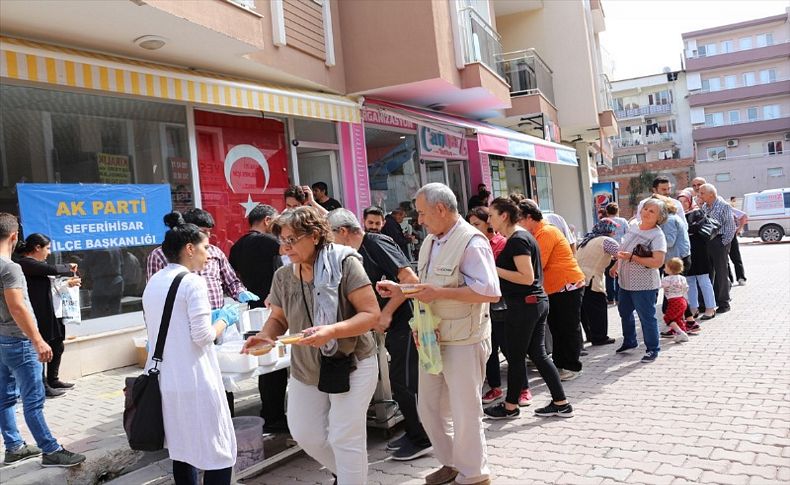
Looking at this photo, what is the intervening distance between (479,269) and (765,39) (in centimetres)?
6581

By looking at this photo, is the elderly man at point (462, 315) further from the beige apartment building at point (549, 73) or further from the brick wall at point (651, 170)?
the brick wall at point (651, 170)

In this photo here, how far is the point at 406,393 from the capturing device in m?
4.51

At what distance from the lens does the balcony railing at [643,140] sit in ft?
212

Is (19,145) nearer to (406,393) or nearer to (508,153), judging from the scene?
(406,393)

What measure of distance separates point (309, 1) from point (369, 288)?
8.10 metres

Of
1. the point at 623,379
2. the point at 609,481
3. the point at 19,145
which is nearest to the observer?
the point at 609,481

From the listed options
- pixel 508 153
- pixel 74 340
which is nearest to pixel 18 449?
pixel 74 340

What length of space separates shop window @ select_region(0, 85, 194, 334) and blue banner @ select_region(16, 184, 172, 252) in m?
0.11

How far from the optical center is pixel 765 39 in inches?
2233

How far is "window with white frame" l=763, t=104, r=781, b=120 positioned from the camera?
184ft

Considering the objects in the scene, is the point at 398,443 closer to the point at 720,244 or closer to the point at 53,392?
the point at 53,392

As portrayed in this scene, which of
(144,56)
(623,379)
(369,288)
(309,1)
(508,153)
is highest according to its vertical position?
(309,1)

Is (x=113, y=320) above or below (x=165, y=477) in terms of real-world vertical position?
above

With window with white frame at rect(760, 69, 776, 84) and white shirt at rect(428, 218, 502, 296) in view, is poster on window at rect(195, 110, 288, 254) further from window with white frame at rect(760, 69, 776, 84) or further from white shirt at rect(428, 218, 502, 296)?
window with white frame at rect(760, 69, 776, 84)
